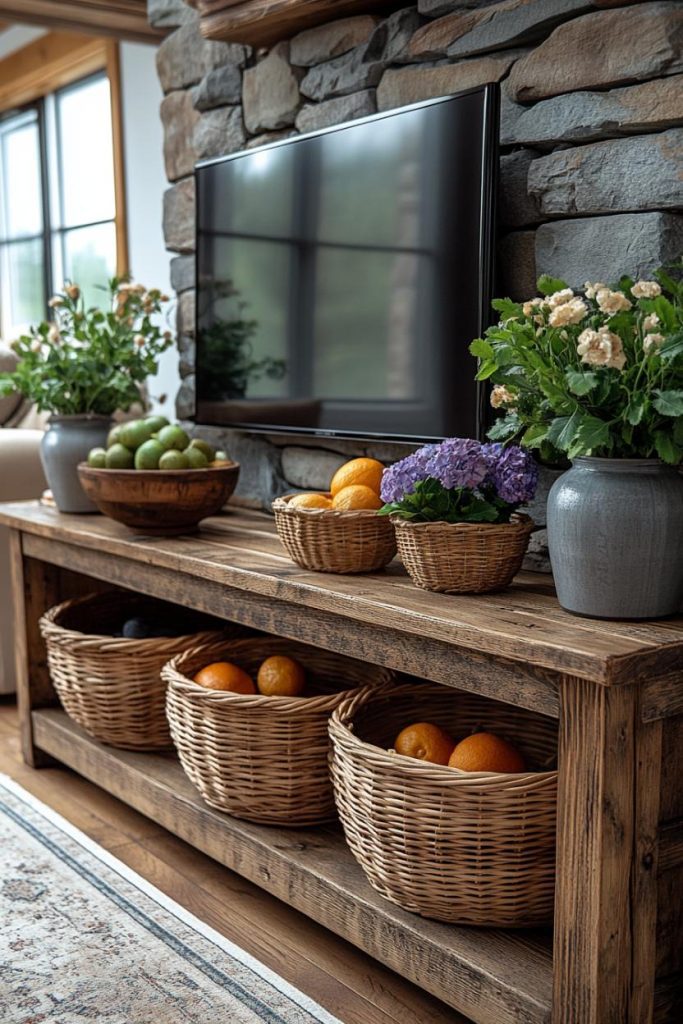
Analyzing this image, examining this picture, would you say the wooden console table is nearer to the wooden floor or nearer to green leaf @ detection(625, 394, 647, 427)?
the wooden floor

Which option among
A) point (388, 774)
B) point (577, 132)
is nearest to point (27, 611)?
point (388, 774)

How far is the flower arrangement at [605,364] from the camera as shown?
1.34 meters

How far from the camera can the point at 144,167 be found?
379 cm

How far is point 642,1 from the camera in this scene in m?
1.68

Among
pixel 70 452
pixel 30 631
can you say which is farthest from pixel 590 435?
pixel 30 631

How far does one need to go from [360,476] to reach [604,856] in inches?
31.8

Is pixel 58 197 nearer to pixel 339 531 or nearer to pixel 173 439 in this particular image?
pixel 173 439

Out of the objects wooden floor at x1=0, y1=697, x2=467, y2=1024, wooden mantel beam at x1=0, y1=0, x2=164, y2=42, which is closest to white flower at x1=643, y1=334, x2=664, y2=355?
wooden floor at x1=0, y1=697, x2=467, y2=1024

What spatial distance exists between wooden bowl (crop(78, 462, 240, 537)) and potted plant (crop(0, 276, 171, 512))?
0.31m

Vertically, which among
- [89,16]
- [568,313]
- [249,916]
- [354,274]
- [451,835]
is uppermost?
[89,16]

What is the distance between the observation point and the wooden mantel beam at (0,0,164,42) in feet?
9.34

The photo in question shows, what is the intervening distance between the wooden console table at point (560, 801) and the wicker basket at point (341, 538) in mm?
34

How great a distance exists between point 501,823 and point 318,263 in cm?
127

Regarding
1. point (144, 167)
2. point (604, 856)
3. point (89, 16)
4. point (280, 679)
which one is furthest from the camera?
point (144, 167)
